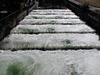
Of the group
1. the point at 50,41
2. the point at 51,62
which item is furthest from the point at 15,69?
the point at 50,41

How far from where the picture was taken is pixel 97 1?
21.9 feet

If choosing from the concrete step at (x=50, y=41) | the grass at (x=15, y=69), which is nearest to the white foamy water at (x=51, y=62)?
the grass at (x=15, y=69)

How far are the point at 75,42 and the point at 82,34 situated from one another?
17.0 inches

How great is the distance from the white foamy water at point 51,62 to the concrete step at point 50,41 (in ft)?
0.47

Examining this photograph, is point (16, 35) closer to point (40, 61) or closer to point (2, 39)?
point (2, 39)

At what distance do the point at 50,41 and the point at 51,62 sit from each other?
630mm

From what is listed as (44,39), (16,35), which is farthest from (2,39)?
(44,39)

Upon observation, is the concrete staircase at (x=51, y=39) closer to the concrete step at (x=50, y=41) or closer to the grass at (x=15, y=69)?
the concrete step at (x=50, y=41)

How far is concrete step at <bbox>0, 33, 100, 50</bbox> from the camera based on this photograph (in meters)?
1.91

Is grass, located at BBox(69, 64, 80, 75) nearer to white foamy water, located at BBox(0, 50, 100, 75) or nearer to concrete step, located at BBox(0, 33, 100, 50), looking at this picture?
white foamy water, located at BBox(0, 50, 100, 75)

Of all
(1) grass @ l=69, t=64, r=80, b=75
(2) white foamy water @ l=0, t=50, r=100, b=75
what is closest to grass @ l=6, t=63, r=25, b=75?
(2) white foamy water @ l=0, t=50, r=100, b=75

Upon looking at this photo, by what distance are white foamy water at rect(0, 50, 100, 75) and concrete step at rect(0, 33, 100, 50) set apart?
14cm

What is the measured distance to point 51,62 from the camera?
1522 mm

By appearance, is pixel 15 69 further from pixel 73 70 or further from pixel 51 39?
pixel 51 39
